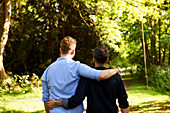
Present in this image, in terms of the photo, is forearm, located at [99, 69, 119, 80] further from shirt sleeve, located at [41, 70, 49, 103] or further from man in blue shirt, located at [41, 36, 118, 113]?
shirt sleeve, located at [41, 70, 49, 103]

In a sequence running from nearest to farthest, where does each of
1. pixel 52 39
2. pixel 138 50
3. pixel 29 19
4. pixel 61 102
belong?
pixel 61 102 → pixel 29 19 → pixel 52 39 → pixel 138 50

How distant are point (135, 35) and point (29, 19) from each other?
494 inches

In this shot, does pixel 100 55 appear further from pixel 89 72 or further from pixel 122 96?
pixel 122 96

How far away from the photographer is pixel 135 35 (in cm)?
2400

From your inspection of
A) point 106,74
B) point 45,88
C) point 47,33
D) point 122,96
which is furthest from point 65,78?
point 47,33

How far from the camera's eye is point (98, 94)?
273cm

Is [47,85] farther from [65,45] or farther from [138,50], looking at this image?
[138,50]

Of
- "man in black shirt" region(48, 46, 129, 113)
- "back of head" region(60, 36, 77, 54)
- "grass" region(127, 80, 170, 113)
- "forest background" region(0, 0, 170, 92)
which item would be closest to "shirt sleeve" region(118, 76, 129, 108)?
"man in black shirt" region(48, 46, 129, 113)

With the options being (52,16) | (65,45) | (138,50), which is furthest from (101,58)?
(138,50)

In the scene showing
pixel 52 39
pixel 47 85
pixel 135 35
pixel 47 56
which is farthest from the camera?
pixel 135 35

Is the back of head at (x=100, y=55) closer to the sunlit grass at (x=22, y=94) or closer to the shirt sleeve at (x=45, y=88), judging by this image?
the shirt sleeve at (x=45, y=88)

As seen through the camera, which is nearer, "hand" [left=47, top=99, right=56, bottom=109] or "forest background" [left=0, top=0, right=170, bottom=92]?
"hand" [left=47, top=99, right=56, bottom=109]

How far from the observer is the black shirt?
107 inches

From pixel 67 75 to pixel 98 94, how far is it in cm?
50
